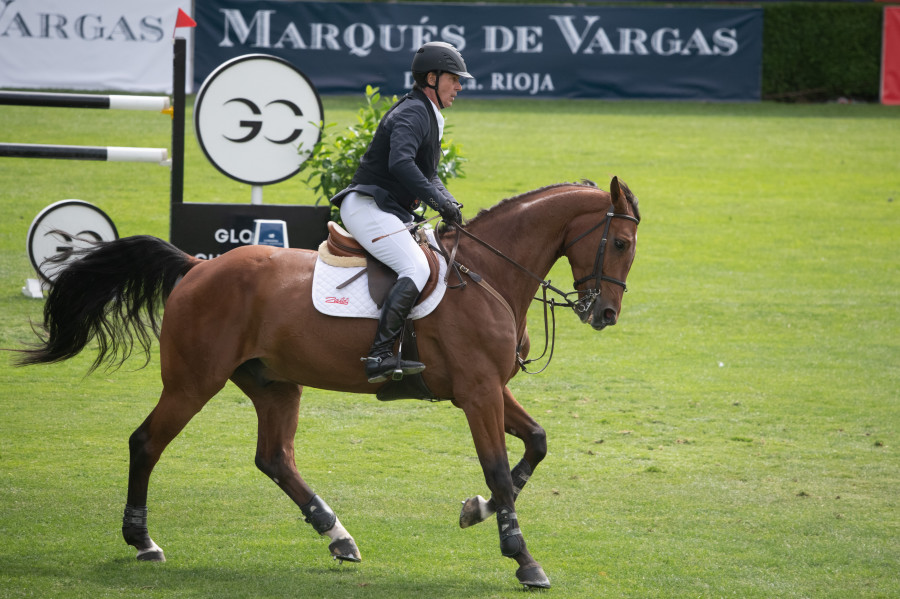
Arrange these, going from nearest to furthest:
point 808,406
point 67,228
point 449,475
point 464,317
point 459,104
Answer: point 464,317, point 449,475, point 808,406, point 67,228, point 459,104

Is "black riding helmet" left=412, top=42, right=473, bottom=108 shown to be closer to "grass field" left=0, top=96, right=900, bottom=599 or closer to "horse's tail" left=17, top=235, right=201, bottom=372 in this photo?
"horse's tail" left=17, top=235, right=201, bottom=372

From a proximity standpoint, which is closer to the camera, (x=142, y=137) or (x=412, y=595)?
(x=412, y=595)

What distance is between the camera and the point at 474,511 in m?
6.36

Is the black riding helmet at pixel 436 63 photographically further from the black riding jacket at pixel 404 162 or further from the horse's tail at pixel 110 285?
the horse's tail at pixel 110 285

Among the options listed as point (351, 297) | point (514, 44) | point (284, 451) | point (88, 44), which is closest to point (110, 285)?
point (284, 451)

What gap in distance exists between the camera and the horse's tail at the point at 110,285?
6.71 metres

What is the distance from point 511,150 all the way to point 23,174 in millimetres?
9570

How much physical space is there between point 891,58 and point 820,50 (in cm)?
183

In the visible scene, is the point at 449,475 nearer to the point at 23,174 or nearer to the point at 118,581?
the point at 118,581

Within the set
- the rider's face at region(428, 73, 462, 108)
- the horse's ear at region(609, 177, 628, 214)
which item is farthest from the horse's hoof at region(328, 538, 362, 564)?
the rider's face at region(428, 73, 462, 108)

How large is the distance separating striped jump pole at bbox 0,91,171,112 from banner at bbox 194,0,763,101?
44.2 ft

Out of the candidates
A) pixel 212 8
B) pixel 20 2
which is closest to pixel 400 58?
pixel 212 8

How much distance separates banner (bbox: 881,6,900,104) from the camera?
2755 cm

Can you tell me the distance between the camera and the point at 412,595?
5.67 m
